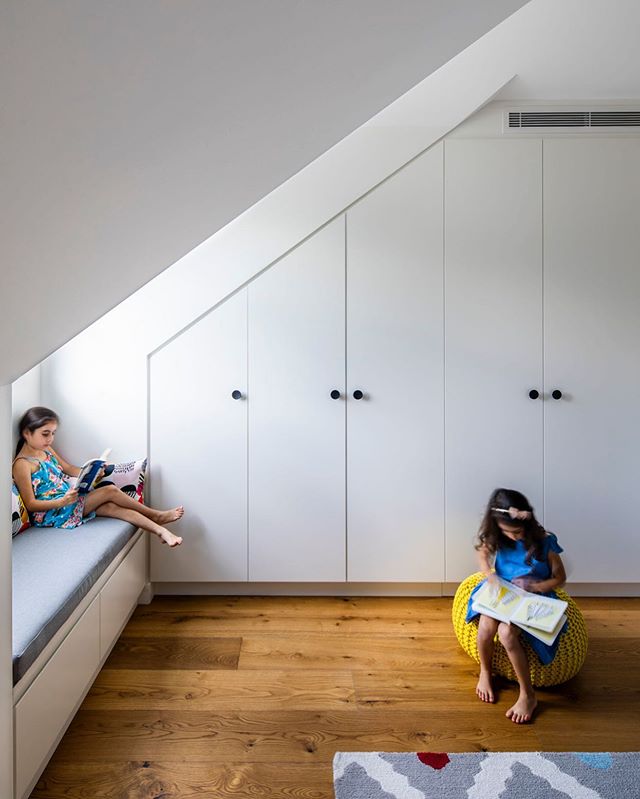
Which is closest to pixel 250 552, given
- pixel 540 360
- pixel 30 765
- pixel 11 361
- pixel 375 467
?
pixel 375 467

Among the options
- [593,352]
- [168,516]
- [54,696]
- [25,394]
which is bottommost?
[54,696]

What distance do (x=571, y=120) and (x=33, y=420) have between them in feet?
9.03

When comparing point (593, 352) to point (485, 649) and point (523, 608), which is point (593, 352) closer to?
point (523, 608)

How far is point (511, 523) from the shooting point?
2.28m

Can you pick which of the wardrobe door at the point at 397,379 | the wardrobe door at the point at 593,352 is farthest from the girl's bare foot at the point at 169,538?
the wardrobe door at the point at 593,352

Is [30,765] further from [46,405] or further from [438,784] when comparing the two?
[46,405]

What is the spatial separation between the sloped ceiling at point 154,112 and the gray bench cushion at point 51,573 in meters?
0.72

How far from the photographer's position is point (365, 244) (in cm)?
283

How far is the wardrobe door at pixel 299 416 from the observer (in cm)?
283

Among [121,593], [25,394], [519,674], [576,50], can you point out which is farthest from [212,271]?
[519,674]

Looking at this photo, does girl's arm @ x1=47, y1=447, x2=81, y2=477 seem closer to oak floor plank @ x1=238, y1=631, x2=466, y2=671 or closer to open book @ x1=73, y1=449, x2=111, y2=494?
open book @ x1=73, y1=449, x2=111, y2=494

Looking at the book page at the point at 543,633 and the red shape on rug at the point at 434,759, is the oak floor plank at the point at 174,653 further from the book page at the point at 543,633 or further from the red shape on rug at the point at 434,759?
the book page at the point at 543,633

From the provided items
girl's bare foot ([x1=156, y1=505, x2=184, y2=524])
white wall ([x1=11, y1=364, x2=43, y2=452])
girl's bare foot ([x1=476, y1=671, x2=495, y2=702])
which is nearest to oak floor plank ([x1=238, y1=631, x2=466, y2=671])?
girl's bare foot ([x1=476, y1=671, x2=495, y2=702])

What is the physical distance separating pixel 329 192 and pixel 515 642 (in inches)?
79.6
